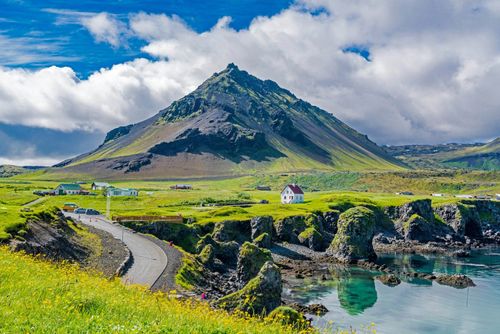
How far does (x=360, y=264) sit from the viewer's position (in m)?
93.5

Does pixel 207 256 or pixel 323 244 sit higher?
pixel 323 244

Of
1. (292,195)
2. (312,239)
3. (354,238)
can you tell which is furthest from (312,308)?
(292,195)

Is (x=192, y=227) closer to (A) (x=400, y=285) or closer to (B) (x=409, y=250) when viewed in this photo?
(A) (x=400, y=285)

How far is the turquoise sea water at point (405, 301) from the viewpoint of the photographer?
2226 inches

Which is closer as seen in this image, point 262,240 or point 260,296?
point 260,296

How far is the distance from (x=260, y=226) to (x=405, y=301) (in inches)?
1658

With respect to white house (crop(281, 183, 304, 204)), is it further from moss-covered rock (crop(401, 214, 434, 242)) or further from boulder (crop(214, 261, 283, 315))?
boulder (crop(214, 261, 283, 315))

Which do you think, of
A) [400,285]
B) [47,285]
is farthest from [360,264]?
[47,285]

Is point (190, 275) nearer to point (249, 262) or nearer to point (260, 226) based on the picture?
point (249, 262)

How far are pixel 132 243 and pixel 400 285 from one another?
46421 mm

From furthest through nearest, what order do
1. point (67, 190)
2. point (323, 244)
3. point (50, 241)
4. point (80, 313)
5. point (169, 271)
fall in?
point (67, 190) < point (323, 244) < point (50, 241) < point (169, 271) < point (80, 313)

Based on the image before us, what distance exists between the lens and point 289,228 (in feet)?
370

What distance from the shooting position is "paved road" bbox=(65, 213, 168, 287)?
47300 millimetres

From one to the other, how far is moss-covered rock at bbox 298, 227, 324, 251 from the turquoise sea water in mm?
15782
